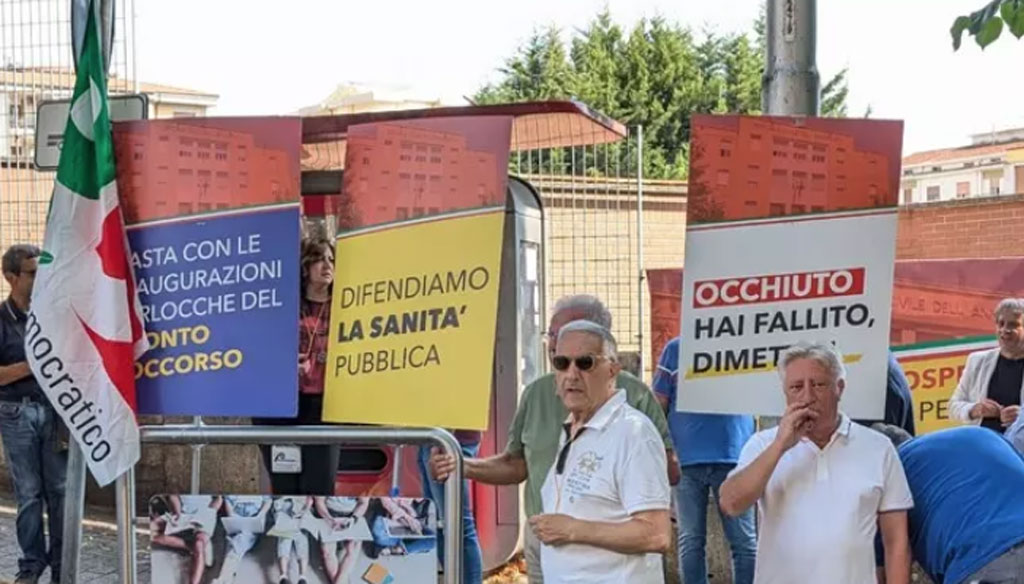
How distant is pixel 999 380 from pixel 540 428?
3.10m

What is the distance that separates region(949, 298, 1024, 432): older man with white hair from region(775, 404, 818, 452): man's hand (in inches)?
118

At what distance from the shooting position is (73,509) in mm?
4188

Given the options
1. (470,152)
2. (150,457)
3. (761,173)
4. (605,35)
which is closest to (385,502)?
(470,152)

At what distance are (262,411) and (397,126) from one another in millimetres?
998

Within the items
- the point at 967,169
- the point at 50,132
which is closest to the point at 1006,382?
the point at 50,132

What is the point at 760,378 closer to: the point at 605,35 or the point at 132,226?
the point at 132,226

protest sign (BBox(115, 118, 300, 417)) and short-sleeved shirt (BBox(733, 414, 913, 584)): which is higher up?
protest sign (BBox(115, 118, 300, 417))

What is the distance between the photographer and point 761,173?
379 cm

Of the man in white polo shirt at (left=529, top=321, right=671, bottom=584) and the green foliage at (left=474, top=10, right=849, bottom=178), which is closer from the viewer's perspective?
the man in white polo shirt at (left=529, top=321, right=671, bottom=584)

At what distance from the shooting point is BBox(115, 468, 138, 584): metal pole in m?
3.97

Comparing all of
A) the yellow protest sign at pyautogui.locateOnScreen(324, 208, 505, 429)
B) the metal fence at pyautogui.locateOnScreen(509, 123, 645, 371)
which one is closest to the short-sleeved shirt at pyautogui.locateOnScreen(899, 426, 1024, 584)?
the yellow protest sign at pyautogui.locateOnScreen(324, 208, 505, 429)

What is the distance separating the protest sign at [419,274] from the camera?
378 centimetres

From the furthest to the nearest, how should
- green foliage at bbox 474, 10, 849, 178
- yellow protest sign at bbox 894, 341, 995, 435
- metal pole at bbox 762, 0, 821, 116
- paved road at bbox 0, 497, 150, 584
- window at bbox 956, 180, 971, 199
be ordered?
window at bbox 956, 180, 971, 199 < green foliage at bbox 474, 10, 849, 178 < yellow protest sign at bbox 894, 341, 995, 435 < paved road at bbox 0, 497, 150, 584 < metal pole at bbox 762, 0, 821, 116

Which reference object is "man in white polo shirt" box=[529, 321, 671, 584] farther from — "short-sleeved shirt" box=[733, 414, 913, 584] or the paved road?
the paved road
